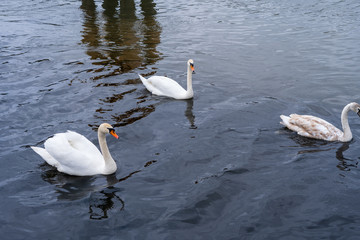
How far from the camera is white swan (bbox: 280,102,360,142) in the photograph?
9625mm

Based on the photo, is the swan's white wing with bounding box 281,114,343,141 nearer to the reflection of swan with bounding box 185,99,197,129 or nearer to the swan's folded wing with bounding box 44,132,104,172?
the reflection of swan with bounding box 185,99,197,129

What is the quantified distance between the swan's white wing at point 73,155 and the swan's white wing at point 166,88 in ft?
15.2

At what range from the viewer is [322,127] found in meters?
9.70

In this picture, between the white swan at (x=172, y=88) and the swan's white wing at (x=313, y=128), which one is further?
the white swan at (x=172, y=88)

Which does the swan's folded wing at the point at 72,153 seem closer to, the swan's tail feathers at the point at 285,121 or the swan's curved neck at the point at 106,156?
the swan's curved neck at the point at 106,156

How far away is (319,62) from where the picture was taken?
620 inches

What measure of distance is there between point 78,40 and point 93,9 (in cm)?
1000

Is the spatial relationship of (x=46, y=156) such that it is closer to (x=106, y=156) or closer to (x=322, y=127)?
(x=106, y=156)

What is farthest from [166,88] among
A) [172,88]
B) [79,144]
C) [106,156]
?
[106,156]

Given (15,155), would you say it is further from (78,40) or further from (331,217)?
(78,40)

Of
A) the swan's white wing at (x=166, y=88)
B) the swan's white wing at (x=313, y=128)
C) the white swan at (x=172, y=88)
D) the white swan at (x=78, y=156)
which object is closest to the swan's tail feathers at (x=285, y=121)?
the swan's white wing at (x=313, y=128)

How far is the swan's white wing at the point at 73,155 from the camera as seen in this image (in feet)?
27.0

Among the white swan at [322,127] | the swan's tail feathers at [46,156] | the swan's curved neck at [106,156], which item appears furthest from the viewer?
the white swan at [322,127]

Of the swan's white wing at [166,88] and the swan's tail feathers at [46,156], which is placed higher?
the swan's white wing at [166,88]
